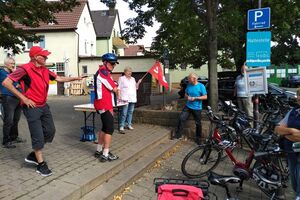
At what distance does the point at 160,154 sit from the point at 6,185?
360cm

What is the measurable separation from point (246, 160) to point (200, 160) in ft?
3.60

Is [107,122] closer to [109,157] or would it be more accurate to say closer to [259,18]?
[109,157]

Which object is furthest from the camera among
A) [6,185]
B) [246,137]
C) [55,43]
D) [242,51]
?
[55,43]

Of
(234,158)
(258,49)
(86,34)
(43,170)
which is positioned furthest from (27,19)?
(86,34)

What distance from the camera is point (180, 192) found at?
11.5ft

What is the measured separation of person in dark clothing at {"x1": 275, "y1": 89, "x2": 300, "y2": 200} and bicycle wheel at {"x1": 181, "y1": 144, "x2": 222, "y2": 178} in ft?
7.01

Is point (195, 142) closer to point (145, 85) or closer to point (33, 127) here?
point (145, 85)

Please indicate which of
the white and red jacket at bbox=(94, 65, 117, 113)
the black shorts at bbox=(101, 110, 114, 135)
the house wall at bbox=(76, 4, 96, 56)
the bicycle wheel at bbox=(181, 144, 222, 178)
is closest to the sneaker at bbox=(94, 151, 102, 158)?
the black shorts at bbox=(101, 110, 114, 135)

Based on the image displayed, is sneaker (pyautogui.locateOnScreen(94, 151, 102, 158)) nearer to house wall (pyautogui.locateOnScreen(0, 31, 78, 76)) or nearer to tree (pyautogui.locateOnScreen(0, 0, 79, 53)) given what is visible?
tree (pyautogui.locateOnScreen(0, 0, 79, 53))

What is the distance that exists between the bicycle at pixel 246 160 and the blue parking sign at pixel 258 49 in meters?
2.43

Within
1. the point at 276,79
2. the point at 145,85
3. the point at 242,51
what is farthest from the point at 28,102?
the point at 276,79

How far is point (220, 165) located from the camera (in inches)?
279

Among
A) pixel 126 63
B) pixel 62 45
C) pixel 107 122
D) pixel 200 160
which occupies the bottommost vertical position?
pixel 200 160

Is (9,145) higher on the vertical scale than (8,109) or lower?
lower
